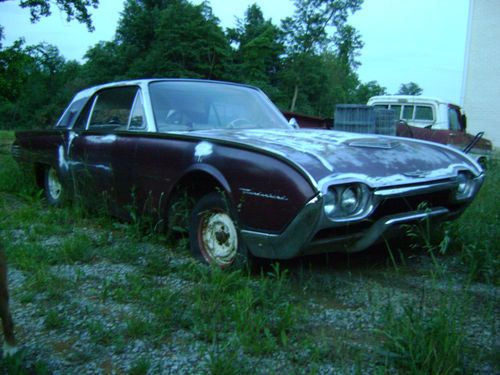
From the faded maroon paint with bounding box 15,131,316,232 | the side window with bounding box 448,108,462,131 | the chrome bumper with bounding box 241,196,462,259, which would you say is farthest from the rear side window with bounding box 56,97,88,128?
the side window with bounding box 448,108,462,131

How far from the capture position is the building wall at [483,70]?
61.7 feet

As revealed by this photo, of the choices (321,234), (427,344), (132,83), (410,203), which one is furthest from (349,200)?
Result: (132,83)

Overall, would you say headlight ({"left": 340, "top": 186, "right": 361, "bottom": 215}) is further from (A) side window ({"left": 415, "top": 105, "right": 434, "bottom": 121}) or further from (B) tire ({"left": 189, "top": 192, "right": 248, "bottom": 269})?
Result: (A) side window ({"left": 415, "top": 105, "right": 434, "bottom": 121})

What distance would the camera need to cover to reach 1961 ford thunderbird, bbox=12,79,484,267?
2.59 m

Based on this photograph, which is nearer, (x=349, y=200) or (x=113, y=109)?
(x=349, y=200)

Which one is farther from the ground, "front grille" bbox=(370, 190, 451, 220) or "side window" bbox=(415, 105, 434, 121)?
"side window" bbox=(415, 105, 434, 121)

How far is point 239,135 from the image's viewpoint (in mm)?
3359

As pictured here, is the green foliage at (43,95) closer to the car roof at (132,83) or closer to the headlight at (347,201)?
the car roof at (132,83)

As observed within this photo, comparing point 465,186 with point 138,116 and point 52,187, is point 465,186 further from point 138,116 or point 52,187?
point 52,187

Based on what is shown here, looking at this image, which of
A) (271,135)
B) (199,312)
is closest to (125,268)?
(199,312)

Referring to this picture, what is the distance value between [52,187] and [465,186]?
415 centimetres

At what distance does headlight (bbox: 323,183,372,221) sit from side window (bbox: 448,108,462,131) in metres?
7.67

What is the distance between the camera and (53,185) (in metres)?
5.28

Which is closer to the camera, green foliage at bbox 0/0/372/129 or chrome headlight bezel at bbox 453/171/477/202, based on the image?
chrome headlight bezel at bbox 453/171/477/202
